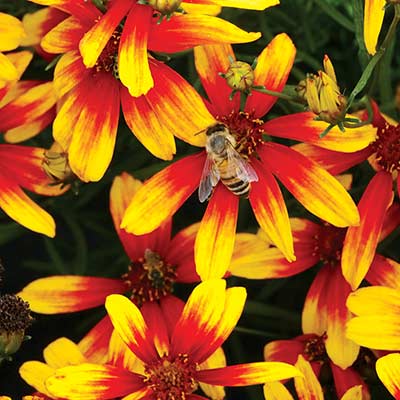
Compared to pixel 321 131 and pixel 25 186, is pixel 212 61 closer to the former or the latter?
pixel 321 131

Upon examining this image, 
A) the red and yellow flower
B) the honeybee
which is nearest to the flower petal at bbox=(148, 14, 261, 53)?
the honeybee

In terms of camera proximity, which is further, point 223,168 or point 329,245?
point 329,245

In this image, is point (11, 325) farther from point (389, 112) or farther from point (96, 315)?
point (389, 112)

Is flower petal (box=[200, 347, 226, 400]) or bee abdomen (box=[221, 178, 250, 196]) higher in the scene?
bee abdomen (box=[221, 178, 250, 196])

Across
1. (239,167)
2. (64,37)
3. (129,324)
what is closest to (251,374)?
(129,324)

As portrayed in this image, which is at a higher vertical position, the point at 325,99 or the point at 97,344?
the point at 325,99

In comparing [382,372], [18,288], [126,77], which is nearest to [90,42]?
[126,77]

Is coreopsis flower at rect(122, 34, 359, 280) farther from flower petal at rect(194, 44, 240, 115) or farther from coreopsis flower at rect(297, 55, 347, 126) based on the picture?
coreopsis flower at rect(297, 55, 347, 126)
